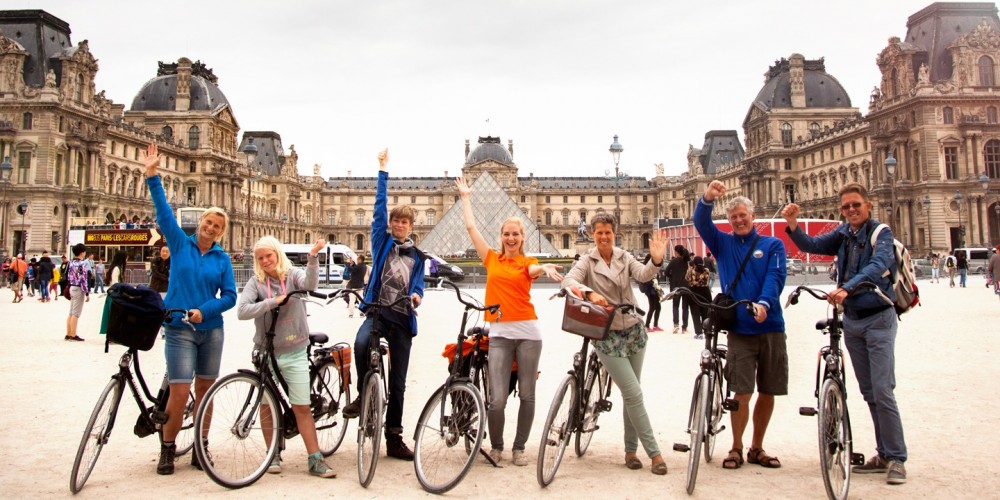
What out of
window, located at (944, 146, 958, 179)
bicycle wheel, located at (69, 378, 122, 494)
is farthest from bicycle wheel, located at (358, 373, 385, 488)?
window, located at (944, 146, 958, 179)

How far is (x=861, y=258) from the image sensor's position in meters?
3.89

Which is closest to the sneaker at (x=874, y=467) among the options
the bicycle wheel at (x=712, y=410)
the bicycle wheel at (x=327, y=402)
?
the bicycle wheel at (x=712, y=410)

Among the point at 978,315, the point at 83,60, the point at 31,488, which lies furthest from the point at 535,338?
the point at 83,60

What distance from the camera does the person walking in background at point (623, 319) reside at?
3.74 m

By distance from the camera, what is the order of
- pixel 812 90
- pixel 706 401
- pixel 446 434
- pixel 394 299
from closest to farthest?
pixel 706 401 < pixel 446 434 < pixel 394 299 < pixel 812 90

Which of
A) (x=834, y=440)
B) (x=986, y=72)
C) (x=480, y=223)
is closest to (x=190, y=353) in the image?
(x=834, y=440)

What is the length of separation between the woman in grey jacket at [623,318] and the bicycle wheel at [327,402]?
5.35 feet

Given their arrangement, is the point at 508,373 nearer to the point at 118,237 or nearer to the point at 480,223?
the point at 118,237

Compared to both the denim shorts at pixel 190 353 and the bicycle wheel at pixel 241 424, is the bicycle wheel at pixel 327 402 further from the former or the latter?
the denim shorts at pixel 190 353

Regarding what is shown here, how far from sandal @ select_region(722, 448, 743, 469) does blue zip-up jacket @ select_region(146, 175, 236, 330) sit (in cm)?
299

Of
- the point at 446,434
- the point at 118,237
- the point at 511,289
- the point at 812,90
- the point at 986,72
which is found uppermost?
the point at 812,90

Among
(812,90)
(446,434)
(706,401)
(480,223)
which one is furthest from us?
(812,90)

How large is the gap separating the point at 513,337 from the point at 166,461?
6.90 feet

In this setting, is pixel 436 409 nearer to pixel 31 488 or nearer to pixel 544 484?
pixel 544 484
